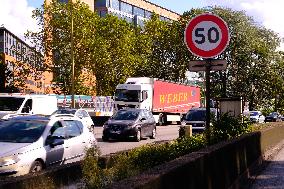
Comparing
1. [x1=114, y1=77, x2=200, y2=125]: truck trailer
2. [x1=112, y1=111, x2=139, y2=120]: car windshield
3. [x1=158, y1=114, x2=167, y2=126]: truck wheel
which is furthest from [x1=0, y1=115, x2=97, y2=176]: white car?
[x1=158, y1=114, x2=167, y2=126]: truck wheel

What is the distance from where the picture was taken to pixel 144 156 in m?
8.85

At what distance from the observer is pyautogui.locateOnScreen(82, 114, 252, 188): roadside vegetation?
5.90m

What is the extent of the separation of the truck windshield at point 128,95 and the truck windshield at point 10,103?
57.0 feet

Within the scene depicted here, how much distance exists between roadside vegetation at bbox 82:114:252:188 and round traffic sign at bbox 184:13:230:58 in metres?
1.80

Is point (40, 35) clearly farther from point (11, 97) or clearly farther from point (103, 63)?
point (11, 97)

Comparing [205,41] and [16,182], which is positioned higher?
[205,41]

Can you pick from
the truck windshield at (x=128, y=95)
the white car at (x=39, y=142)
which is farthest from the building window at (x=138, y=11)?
the white car at (x=39, y=142)

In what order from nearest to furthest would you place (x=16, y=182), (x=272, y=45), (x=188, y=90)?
(x=16, y=182)
(x=188, y=90)
(x=272, y=45)

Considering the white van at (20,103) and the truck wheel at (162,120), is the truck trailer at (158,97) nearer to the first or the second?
the truck wheel at (162,120)

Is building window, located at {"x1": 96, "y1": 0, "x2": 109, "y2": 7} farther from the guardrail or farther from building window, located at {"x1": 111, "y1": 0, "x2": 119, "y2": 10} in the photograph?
the guardrail

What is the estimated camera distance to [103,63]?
203 feet

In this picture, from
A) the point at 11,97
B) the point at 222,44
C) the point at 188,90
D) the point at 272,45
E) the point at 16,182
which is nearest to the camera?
the point at 16,182

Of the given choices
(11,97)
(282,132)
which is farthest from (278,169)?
(11,97)

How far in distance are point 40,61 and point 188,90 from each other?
1603cm
